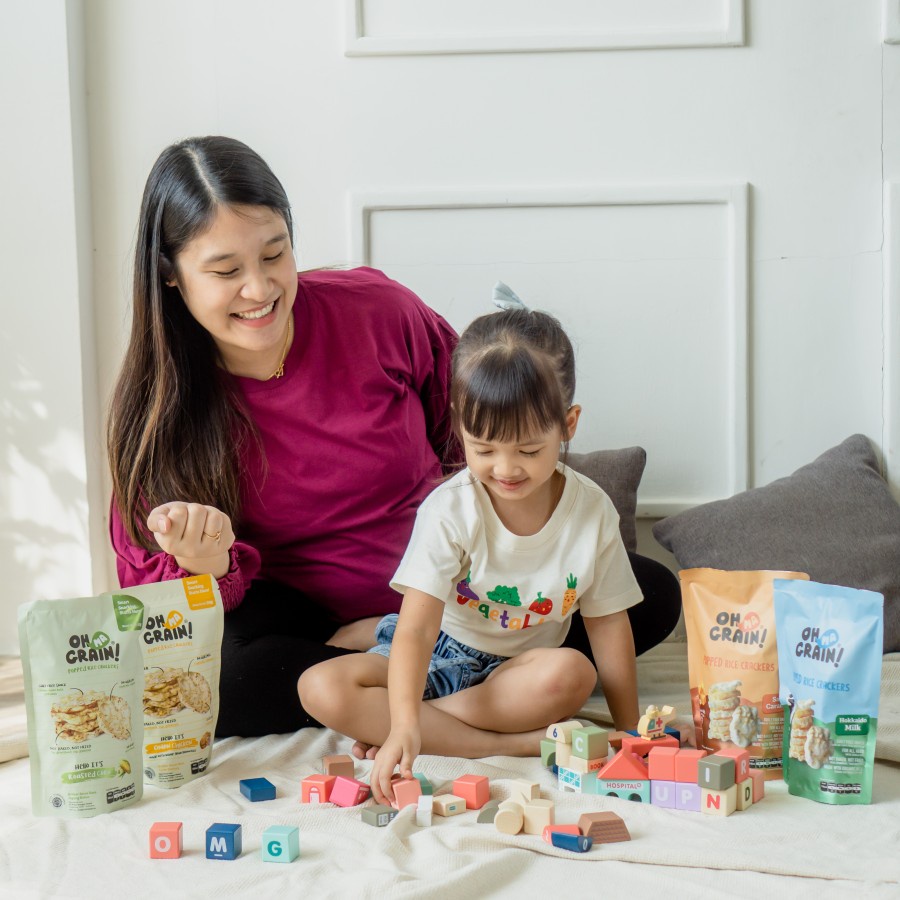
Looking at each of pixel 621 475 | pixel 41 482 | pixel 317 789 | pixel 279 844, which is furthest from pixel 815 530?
pixel 41 482

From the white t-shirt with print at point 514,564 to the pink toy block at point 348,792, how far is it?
0.24 meters

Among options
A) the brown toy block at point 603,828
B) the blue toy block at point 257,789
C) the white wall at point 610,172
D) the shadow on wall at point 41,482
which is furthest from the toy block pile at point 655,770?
the shadow on wall at point 41,482

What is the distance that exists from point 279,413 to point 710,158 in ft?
3.03

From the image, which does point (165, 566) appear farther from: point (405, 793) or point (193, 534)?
point (405, 793)

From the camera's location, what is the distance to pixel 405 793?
1.17m

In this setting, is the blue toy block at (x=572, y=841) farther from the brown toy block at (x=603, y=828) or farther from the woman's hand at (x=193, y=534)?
the woman's hand at (x=193, y=534)

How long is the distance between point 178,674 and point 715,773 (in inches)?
24.4

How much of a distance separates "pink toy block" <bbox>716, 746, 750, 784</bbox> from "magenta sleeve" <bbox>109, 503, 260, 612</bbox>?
0.69 meters

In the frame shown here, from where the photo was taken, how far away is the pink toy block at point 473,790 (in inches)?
46.0

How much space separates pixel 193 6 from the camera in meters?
1.98

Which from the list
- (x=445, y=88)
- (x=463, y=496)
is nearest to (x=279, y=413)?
(x=463, y=496)

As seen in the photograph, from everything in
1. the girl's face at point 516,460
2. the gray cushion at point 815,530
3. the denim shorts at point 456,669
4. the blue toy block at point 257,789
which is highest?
the girl's face at point 516,460

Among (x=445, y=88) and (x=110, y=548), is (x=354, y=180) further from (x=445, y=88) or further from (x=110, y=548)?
(x=110, y=548)

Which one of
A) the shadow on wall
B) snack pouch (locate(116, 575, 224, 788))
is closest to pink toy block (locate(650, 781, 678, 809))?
snack pouch (locate(116, 575, 224, 788))
